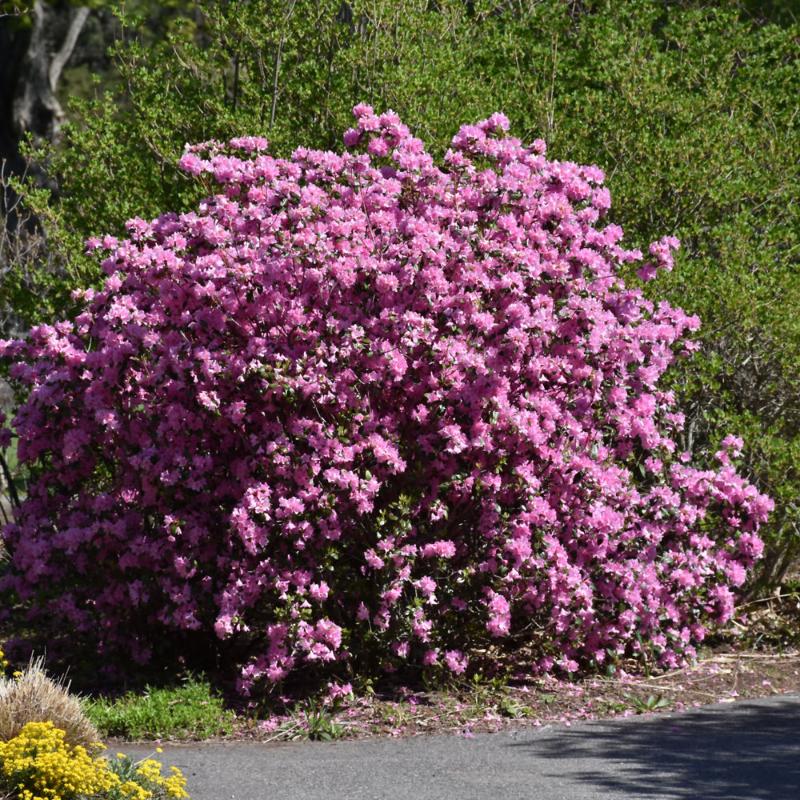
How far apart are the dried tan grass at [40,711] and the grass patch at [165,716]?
109 centimetres

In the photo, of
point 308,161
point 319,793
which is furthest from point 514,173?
point 319,793

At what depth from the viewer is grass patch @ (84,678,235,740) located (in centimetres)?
712

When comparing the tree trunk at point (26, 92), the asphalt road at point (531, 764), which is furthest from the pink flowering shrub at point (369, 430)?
the tree trunk at point (26, 92)

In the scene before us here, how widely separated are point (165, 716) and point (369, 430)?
5.94 ft

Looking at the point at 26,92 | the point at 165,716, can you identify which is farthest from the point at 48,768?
the point at 26,92

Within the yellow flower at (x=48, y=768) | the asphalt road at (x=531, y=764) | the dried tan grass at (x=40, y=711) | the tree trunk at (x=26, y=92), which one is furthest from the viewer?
the tree trunk at (x=26, y=92)

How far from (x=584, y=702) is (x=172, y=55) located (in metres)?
6.43

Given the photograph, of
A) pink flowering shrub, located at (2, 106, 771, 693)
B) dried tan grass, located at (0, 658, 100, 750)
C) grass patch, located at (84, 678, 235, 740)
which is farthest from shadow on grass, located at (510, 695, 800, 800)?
dried tan grass, located at (0, 658, 100, 750)

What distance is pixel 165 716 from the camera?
716cm

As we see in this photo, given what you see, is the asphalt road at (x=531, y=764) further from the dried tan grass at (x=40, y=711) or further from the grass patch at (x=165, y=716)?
the dried tan grass at (x=40, y=711)

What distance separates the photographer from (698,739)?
720 centimetres

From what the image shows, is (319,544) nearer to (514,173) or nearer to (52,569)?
(52,569)

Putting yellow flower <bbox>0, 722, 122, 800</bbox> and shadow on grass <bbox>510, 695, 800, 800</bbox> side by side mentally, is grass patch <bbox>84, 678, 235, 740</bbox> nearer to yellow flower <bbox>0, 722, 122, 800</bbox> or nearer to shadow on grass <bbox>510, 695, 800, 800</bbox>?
yellow flower <bbox>0, 722, 122, 800</bbox>

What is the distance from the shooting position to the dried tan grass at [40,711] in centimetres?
576
